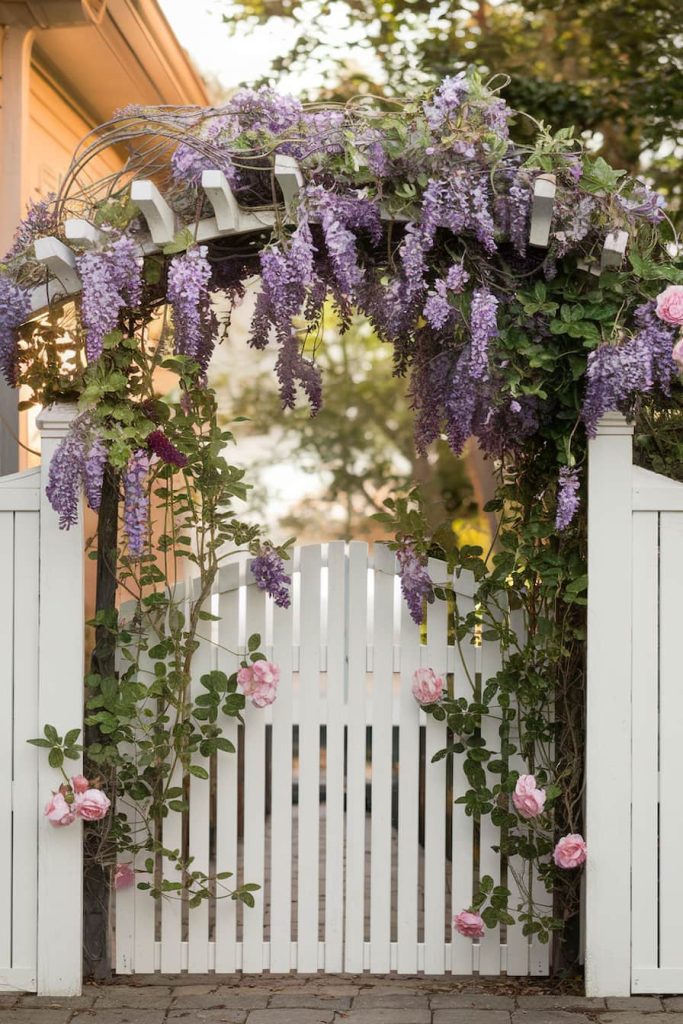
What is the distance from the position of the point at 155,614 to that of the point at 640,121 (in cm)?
611

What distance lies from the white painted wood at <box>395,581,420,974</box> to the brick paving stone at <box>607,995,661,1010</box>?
2.15 feet

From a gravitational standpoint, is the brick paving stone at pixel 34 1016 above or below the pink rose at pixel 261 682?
below

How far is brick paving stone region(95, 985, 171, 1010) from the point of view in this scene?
355 cm

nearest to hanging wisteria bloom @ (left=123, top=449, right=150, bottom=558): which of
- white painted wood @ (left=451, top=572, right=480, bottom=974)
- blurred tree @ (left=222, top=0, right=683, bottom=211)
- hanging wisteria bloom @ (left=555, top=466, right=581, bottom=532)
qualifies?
white painted wood @ (left=451, top=572, right=480, bottom=974)

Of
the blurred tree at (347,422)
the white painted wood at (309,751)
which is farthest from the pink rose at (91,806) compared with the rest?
the blurred tree at (347,422)

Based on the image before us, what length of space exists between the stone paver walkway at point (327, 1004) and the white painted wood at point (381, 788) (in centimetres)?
13

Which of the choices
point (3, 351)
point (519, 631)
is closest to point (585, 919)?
point (519, 631)

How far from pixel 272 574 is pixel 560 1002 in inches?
63.6

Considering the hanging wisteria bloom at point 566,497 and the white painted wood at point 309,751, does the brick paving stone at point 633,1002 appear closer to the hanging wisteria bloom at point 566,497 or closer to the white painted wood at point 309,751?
the white painted wood at point 309,751

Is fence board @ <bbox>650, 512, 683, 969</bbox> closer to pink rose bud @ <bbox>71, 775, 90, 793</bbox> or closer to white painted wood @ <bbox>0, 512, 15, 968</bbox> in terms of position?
pink rose bud @ <bbox>71, 775, 90, 793</bbox>

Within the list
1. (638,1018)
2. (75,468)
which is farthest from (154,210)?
(638,1018)

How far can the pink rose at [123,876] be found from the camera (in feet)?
12.4

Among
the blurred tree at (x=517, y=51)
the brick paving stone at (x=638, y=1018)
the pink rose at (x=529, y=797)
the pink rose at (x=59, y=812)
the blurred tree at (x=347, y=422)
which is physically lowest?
the brick paving stone at (x=638, y=1018)

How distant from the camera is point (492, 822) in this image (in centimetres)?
373
